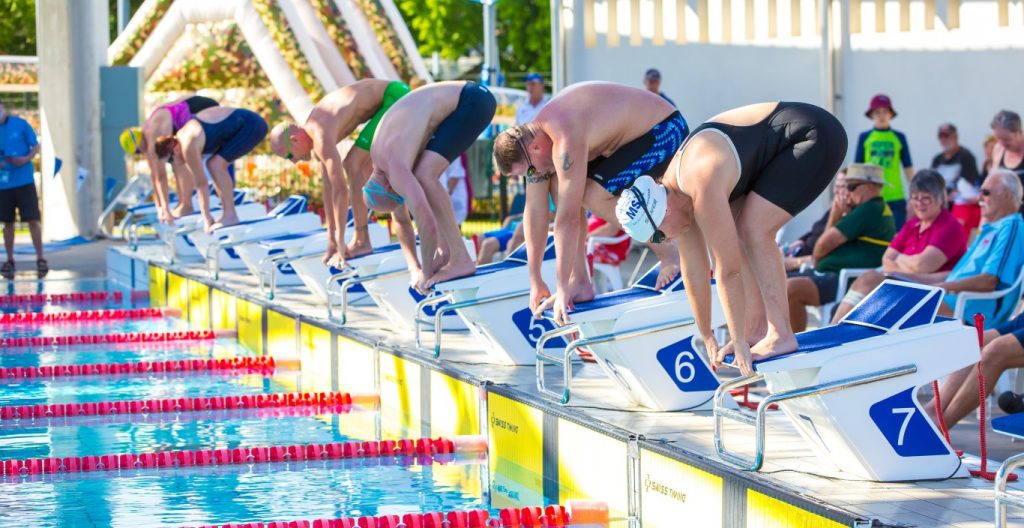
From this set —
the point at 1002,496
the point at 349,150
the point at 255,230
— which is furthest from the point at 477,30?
the point at 1002,496

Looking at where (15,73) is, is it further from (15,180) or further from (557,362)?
(557,362)

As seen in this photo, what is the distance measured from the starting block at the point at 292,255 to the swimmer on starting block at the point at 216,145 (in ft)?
2.15

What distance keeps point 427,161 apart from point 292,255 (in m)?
1.84

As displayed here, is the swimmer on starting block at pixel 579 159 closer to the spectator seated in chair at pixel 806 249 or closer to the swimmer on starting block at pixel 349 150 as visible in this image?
the spectator seated in chair at pixel 806 249

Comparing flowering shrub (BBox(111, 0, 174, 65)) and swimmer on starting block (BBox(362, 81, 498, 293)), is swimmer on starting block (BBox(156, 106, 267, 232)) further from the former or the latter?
flowering shrub (BBox(111, 0, 174, 65))

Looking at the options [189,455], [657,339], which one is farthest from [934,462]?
[189,455]

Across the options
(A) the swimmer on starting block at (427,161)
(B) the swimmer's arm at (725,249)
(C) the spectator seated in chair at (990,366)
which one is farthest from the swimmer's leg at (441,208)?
(B) the swimmer's arm at (725,249)

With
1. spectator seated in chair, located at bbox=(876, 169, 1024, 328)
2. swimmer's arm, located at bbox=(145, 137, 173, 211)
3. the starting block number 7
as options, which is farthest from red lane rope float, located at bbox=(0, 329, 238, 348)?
Result: the starting block number 7

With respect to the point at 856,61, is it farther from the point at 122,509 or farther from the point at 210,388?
the point at 122,509

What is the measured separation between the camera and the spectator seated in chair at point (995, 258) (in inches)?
214

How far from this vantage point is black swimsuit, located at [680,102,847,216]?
394 centimetres

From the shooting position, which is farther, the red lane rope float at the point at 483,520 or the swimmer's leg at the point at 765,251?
the red lane rope float at the point at 483,520

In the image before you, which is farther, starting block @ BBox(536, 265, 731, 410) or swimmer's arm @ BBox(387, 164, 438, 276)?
swimmer's arm @ BBox(387, 164, 438, 276)

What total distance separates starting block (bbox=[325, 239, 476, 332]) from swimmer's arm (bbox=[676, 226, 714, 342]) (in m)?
2.85
